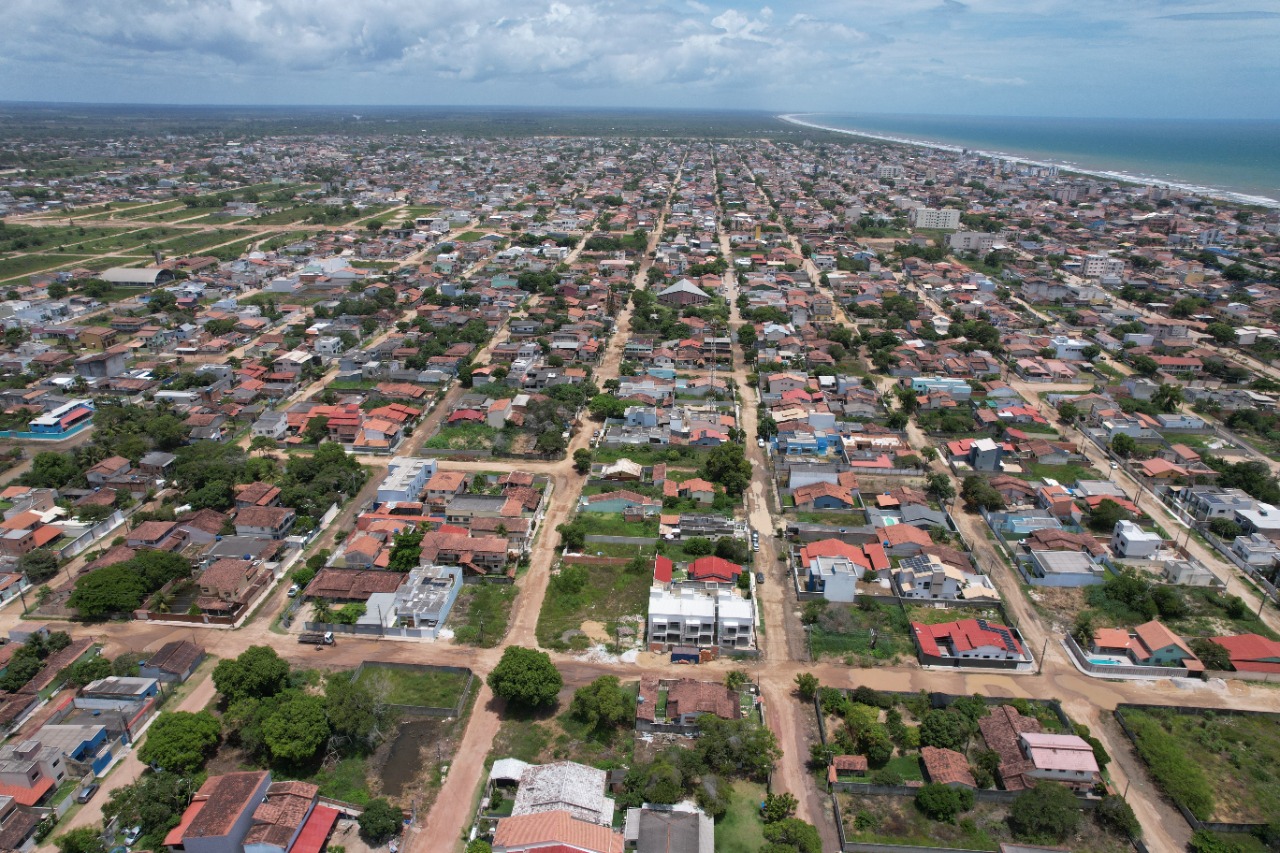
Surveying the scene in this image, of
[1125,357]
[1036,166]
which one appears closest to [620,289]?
[1125,357]

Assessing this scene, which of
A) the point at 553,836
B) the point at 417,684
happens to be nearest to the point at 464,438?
the point at 417,684

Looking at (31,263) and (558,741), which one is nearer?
(558,741)

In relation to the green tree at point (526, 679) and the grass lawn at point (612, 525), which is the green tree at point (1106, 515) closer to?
the grass lawn at point (612, 525)

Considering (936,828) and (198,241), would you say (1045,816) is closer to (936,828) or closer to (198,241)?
(936,828)

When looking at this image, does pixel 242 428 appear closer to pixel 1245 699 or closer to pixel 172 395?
pixel 172 395

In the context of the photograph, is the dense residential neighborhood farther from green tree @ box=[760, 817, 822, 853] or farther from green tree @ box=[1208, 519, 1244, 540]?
green tree @ box=[1208, 519, 1244, 540]

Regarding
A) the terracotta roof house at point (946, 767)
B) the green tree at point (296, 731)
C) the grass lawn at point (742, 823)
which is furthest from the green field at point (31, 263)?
the terracotta roof house at point (946, 767)
